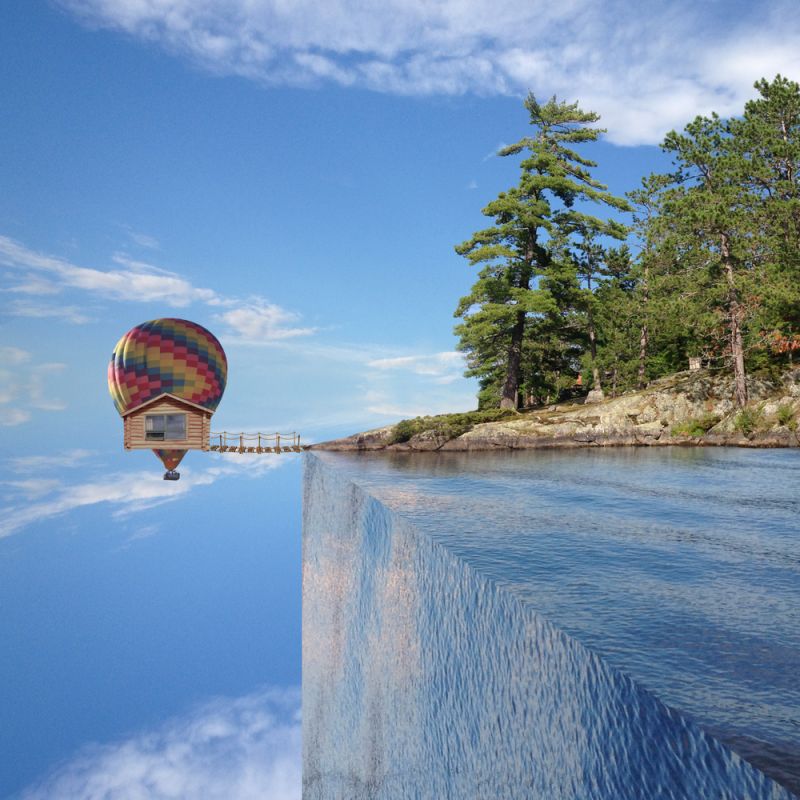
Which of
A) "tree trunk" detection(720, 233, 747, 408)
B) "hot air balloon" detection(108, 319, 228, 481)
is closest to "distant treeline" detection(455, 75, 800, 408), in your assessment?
"tree trunk" detection(720, 233, 747, 408)

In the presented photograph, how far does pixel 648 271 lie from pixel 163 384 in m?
22.6

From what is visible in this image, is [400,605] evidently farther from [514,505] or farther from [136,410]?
[136,410]

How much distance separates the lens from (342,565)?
12836 mm

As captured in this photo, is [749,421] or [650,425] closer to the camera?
[749,421]

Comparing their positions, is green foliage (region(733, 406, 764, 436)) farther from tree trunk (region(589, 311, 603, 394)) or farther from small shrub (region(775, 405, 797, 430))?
tree trunk (region(589, 311, 603, 394))

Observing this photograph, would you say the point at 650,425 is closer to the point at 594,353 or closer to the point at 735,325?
the point at 735,325

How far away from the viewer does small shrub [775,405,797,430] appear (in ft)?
77.1

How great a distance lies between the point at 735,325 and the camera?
26031mm

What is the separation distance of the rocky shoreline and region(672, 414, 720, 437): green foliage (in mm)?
34

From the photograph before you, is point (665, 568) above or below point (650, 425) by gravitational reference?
below

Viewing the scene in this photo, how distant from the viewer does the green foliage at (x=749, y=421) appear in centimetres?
2400

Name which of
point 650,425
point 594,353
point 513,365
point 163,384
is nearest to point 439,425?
point 513,365

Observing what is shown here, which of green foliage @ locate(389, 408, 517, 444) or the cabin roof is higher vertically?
the cabin roof

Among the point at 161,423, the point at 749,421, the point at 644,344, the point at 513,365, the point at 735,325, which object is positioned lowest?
the point at 749,421
